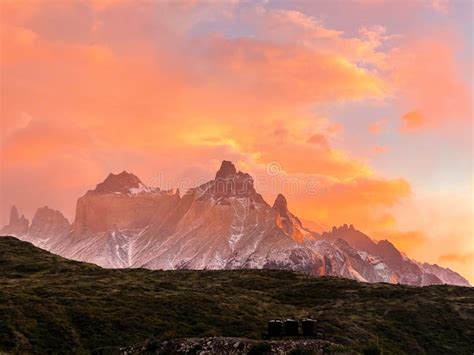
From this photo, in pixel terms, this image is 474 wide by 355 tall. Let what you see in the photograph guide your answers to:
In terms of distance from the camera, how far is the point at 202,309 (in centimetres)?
10131

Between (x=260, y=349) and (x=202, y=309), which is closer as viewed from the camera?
(x=260, y=349)

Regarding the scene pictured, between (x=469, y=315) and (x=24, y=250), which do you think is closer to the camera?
Result: (x=469, y=315)

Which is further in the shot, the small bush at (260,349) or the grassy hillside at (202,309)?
the grassy hillside at (202,309)

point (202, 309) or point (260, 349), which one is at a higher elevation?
point (202, 309)

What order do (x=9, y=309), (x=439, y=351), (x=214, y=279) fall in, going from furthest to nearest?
(x=214, y=279)
(x=439, y=351)
(x=9, y=309)

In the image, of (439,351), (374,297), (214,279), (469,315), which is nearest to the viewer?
(439,351)

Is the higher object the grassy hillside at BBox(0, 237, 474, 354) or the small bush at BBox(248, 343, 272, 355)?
the grassy hillside at BBox(0, 237, 474, 354)

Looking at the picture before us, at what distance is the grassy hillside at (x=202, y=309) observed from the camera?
8478 centimetres

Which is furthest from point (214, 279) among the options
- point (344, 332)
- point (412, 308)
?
point (344, 332)

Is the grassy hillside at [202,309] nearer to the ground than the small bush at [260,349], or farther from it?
farther from it

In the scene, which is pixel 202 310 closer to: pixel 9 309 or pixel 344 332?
pixel 344 332

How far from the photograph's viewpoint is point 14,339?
77.8 m

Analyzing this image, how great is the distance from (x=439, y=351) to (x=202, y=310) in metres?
37.0

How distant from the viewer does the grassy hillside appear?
84775mm
